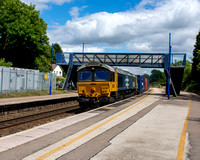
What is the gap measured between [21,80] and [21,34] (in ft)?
36.8

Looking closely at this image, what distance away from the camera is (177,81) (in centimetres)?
3375

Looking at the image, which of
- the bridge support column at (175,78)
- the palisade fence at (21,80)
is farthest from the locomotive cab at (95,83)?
the bridge support column at (175,78)

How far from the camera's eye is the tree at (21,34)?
116ft

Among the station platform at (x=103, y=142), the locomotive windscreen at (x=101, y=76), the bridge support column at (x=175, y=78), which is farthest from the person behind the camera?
the bridge support column at (x=175, y=78)

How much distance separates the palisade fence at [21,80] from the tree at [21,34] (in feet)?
23.5

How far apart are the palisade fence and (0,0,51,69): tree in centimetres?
716

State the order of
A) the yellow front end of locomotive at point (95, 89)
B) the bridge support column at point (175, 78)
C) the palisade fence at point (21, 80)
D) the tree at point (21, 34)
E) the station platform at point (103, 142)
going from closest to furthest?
the station platform at point (103, 142)
the yellow front end of locomotive at point (95, 89)
the palisade fence at point (21, 80)
the bridge support column at point (175, 78)
the tree at point (21, 34)

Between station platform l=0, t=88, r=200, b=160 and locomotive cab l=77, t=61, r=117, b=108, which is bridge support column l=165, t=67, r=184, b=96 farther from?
station platform l=0, t=88, r=200, b=160

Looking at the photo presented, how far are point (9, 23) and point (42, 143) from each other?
33965mm

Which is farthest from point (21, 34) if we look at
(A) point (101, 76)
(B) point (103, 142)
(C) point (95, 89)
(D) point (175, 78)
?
(B) point (103, 142)

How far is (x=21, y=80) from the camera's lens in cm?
2695

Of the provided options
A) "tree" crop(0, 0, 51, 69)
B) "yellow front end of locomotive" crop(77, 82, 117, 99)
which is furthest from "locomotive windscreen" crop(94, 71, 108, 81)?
"tree" crop(0, 0, 51, 69)

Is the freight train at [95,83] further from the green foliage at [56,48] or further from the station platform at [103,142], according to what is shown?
the green foliage at [56,48]

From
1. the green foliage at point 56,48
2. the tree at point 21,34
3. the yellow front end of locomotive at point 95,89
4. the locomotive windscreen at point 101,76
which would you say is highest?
the green foliage at point 56,48
